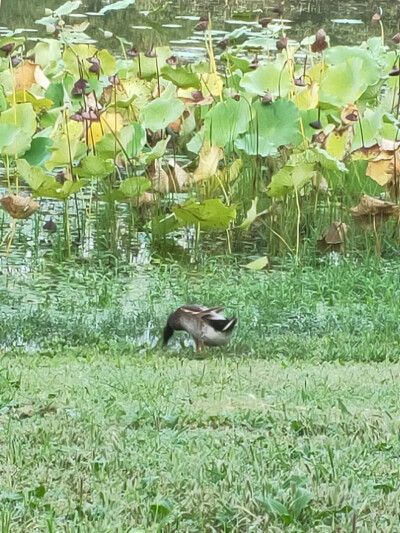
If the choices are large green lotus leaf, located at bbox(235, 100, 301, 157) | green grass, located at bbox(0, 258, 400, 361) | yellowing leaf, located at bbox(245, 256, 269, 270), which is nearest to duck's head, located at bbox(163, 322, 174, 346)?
green grass, located at bbox(0, 258, 400, 361)

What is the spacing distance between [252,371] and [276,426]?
901mm

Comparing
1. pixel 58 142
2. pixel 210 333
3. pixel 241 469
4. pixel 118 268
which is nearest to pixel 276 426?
pixel 241 469

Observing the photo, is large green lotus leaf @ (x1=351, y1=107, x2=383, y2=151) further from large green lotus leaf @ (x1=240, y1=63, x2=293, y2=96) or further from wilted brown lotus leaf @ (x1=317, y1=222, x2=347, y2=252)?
wilted brown lotus leaf @ (x1=317, y1=222, x2=347, y2=252)

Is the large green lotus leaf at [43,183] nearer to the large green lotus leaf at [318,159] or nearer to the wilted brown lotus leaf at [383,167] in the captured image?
the large green lotus leaf at [318,159]

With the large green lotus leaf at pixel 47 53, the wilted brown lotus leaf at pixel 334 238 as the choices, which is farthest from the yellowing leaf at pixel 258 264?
the large green lotus leaf at pixel 47 53

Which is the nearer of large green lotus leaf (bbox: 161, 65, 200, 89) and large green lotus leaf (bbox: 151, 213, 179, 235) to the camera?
large green lotus leaf (bbox: 151, 213, 179, 235)

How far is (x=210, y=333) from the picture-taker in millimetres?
4488

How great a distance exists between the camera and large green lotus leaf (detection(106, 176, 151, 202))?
6.00 meters

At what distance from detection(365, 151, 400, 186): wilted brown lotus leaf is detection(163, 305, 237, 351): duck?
1848mm

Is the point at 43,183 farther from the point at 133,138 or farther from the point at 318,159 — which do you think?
the point at 318,159

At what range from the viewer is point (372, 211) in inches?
230

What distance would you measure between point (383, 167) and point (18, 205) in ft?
6.64

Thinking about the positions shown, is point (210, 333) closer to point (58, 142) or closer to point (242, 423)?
point (242, 423)

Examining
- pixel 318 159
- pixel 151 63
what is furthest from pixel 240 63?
pixel 318 159
